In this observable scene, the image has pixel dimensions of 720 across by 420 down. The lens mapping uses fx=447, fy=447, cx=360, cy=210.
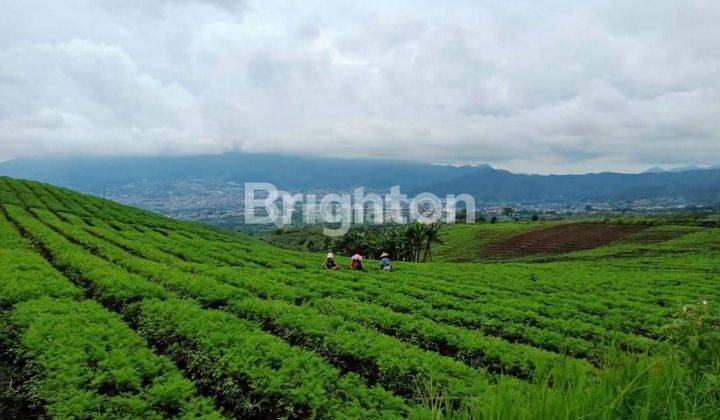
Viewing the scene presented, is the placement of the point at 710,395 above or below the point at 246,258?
above

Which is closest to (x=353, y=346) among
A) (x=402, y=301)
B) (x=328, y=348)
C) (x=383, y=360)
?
(x=328, y=348)

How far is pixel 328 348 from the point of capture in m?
12.3

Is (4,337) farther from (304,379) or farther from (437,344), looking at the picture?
(437,344)

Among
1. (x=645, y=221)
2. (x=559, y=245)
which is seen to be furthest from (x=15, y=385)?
(x=645, y=221)

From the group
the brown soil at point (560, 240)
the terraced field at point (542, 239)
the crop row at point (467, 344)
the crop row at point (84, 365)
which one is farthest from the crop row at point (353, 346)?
the brown soil at point (560, 240)

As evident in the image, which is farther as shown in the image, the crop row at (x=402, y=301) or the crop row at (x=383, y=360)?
the crop row at (x=402, y=301)

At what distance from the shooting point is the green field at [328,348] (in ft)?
21.9

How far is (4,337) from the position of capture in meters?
11.5

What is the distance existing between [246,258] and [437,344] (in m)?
23.2

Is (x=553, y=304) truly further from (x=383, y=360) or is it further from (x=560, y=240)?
(x=560, y=240)

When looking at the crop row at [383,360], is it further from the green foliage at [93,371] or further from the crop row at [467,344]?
the green foliage at [93,371]

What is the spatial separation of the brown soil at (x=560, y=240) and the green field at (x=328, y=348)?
54.0 m

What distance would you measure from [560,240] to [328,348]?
81617mm

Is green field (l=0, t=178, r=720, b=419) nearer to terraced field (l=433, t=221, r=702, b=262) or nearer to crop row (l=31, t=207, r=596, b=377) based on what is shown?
crop row (l=31, t=207, r=596, b=377)
